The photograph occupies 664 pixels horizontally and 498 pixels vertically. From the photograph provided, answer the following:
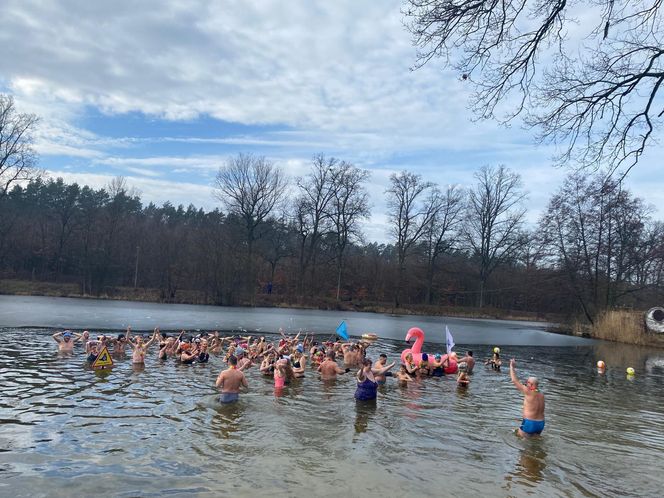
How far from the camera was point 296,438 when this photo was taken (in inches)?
360

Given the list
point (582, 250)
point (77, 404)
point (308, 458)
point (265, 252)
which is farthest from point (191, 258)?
point (308, 458)

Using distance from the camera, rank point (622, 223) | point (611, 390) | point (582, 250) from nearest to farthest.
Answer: point (611, 390)
point (622, 223)
point (582, 250)

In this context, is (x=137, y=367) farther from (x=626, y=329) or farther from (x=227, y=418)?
(x=626, y=329)

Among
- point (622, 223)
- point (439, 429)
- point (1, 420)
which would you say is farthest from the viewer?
point (622, 223)

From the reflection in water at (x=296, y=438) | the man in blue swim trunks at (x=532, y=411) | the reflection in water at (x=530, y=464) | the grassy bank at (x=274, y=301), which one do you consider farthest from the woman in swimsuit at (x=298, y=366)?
the grassy bank at (x=274, y=301)

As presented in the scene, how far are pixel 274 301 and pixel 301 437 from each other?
4391cm

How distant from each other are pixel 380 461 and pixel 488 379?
10477 mm

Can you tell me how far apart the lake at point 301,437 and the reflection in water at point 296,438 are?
35 mm

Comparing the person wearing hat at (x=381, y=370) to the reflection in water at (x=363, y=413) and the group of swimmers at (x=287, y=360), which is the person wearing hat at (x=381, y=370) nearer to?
the group of swimmers at (x=287, y=360)

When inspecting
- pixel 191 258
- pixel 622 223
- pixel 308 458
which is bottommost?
pixel 308 458

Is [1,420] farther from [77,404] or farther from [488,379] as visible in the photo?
[488,379]

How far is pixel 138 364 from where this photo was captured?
15.4 m

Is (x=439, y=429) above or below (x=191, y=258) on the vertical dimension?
below

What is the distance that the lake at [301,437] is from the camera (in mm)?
7129
